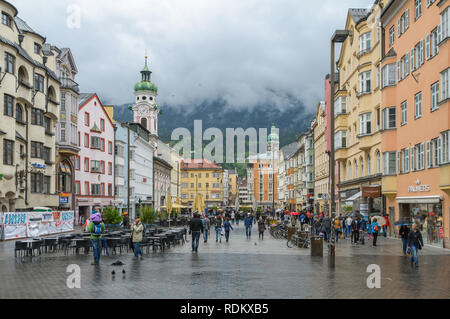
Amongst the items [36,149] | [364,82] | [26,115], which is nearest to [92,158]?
[36,149]

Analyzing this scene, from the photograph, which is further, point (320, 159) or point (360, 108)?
point (320, 159)

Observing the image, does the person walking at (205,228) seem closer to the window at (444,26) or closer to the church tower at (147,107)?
the window at (444,26)

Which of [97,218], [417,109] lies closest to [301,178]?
[417,109]

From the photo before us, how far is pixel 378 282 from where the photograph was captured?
14586mm

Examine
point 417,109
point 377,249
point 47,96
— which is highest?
point 47,96

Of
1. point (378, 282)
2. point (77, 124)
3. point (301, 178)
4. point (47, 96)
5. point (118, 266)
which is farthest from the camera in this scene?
point (301, 178)

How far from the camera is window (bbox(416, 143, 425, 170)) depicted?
30844 millimetres

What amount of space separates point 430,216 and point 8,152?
27355mm

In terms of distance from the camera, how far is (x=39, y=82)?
44531 millimetres

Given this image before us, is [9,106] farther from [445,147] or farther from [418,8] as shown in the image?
[445,147]

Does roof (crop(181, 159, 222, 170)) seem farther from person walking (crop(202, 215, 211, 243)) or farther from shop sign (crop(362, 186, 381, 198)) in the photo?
person walking (crop(202, 215, 211, 243))

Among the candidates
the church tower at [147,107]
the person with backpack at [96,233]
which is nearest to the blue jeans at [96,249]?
the person with backpack at [96,233]
